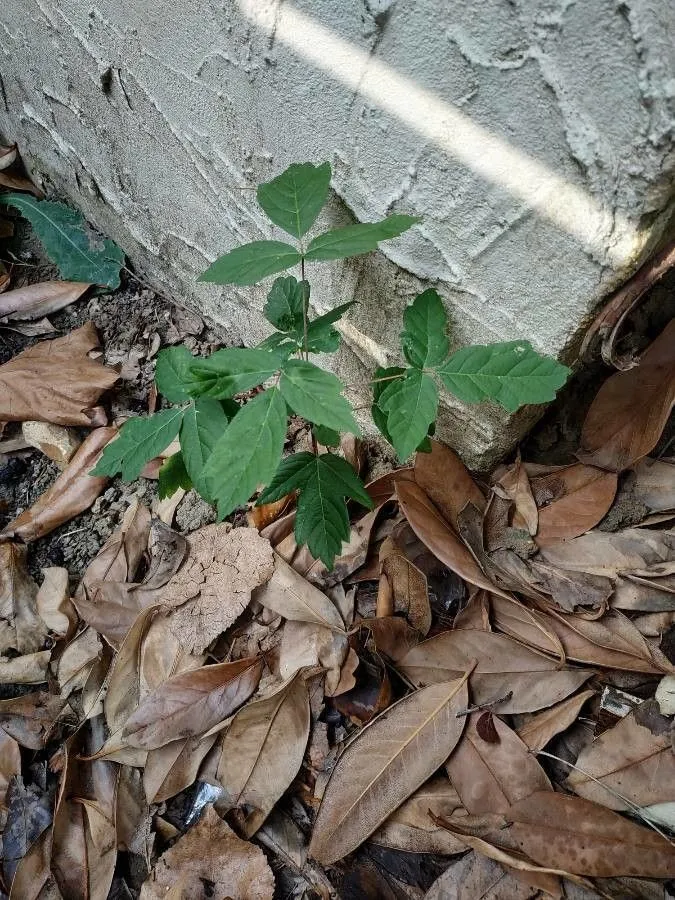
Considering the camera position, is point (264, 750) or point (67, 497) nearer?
point (264, 750)

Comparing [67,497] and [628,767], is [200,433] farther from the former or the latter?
[628,767]

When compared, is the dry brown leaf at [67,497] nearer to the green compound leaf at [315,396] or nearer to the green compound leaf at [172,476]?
the green compound leaf at [172,476]

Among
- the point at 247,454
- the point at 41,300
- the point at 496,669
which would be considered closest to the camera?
the point at 247,454

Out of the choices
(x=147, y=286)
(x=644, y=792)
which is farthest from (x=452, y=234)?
(x=147, y=286)

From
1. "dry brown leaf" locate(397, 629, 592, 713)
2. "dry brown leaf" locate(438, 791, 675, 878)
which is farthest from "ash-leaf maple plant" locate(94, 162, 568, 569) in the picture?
"dry brown leaf" locate(438, 791, 675, 878)

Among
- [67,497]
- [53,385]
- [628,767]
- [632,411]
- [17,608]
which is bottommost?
[17,608]

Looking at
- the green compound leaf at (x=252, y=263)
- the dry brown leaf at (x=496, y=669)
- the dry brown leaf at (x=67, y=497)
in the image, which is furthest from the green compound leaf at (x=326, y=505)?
the dry brown leaf at (x=67, y=497)

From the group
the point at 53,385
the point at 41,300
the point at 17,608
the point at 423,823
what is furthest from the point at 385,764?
the point at 41,300
